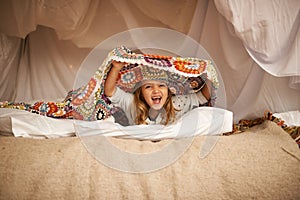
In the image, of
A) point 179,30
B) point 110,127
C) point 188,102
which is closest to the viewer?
point 110,127

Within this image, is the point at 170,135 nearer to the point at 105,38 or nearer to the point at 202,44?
the point at 202,44

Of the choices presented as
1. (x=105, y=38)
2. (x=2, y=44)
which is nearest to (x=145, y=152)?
(x=105, y=38)

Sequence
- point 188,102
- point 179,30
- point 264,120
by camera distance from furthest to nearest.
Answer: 1. point 179,30
2. point 188,102
3. point 264,120

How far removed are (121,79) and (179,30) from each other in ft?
1.60

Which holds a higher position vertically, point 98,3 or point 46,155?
point 98,3

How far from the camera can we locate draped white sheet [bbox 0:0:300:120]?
1.03 meters

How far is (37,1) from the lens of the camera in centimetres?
131

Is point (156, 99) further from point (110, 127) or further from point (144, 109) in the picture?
point (110, 127)

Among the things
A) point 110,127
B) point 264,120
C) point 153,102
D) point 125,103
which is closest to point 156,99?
point 153,102

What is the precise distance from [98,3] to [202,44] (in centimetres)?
57

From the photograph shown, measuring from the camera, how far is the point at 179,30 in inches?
61.4

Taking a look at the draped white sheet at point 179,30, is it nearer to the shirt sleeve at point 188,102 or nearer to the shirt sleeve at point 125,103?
the shirt sleeve at point 188,102


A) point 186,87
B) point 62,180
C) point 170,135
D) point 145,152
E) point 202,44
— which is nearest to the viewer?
point 62,180

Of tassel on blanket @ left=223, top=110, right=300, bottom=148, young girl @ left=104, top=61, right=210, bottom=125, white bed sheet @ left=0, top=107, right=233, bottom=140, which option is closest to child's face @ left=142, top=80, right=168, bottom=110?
young girl @ left=104, top=61, right=210, bottom=125
